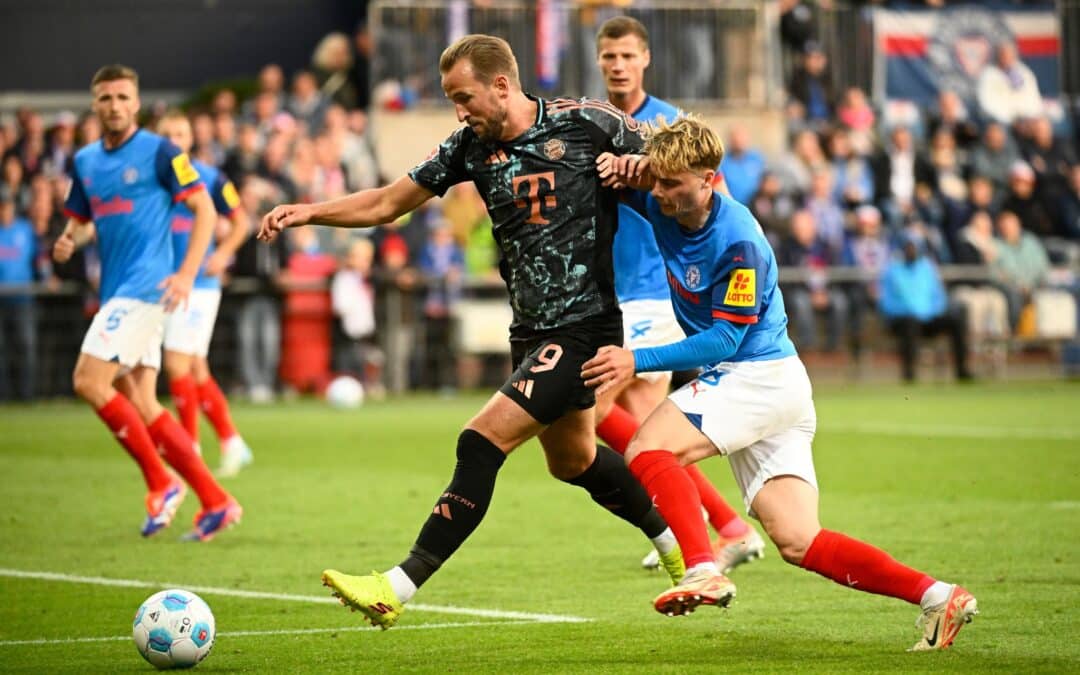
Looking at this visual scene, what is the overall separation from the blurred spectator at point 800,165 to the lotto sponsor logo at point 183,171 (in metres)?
14.3

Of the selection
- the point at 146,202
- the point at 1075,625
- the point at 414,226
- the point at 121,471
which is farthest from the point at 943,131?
the point at 1075,625

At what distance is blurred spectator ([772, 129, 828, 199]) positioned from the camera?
24.4m

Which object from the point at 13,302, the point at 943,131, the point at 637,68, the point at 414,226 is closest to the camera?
the point at 637,68

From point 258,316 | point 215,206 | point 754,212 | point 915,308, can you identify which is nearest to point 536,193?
point 215,206

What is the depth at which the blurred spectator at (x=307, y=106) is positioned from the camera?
2408cm

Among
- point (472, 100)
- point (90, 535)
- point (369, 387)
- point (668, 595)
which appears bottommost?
point (369, 387)

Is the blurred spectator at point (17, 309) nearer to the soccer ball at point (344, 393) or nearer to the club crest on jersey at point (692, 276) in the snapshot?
the soccer ball at point (344, 393)

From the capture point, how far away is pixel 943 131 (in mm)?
26688

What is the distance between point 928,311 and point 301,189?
797cm

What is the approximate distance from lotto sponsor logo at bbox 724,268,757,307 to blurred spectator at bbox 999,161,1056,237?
19804 mm

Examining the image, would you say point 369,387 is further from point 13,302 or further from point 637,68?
point 637,68

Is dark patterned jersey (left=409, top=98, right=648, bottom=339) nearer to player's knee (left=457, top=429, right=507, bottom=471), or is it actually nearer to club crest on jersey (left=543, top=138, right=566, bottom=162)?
club crest on jersey (left=543, top=138, right=566, bottom=162)

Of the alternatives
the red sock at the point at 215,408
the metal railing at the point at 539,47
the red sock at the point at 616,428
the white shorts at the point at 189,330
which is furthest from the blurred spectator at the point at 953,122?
the red sock at the point at 616,428

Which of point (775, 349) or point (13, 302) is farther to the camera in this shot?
point (13, 302)
